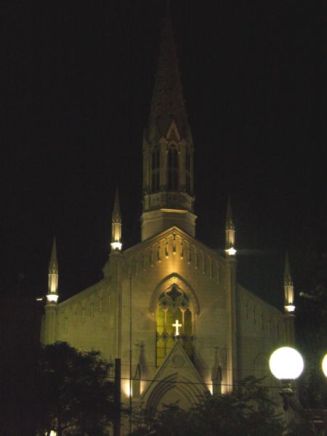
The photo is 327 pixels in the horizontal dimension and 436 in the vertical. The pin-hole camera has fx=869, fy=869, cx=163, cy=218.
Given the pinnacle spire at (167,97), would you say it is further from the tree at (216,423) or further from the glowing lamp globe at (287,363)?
the glowing lamp globe at (287,363)

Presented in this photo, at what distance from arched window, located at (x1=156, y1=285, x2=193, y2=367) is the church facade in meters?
0.06

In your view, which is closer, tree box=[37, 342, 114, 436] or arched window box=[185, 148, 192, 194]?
tree box=[37, 342, 114, 436]

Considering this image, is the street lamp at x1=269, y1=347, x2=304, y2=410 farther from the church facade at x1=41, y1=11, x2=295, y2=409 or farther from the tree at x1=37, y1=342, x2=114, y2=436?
Result: the church facade at x1=41, y1=11, x2=295, y2=409

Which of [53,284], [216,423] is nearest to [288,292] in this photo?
[53,284]

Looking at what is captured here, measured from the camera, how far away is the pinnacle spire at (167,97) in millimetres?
61281

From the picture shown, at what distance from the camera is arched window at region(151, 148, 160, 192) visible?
60.2 m

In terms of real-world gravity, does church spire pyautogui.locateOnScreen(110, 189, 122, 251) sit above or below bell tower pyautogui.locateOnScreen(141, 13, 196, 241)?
below

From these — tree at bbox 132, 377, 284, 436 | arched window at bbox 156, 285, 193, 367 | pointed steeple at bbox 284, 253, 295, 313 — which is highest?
pointed steeple at bbox 284, 253, 295, 313

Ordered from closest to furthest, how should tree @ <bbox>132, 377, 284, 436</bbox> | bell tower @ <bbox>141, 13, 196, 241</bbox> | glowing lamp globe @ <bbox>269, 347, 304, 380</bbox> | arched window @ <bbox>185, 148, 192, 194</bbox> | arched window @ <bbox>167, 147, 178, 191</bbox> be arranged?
1. glowing lamp globe @ <bbox>269, 347, 304, 380</bbox>
2. tree @ <bbox>132, 377, 284, 436</bbox>
3. bell tower @ <bbox>141, 13, 196, 241</bbox>
4. arched window @ <bbox>167, 147, 178, 191</bbox>
5. arched window @ <bbox>185, 148, 192, 194</bbox>

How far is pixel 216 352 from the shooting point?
181 feet

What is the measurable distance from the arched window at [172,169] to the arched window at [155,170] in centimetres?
76

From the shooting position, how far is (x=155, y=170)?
199 ft

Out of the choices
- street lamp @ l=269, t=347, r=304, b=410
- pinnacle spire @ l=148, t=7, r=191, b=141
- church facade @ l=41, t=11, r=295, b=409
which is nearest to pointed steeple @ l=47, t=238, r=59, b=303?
church facade @ l=41, t=11, r=295, b=409

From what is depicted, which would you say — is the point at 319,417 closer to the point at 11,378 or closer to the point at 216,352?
the point at 11,378
